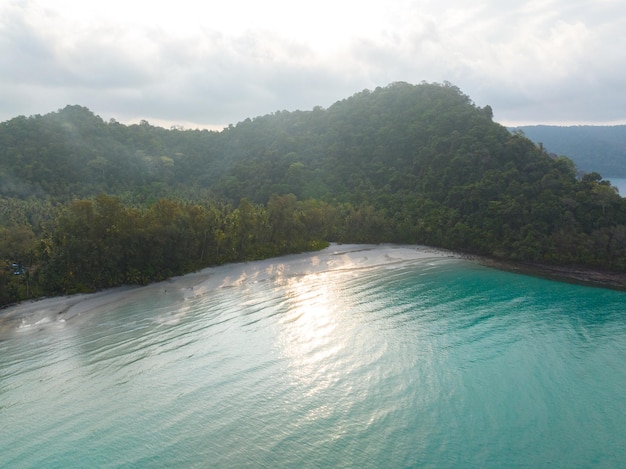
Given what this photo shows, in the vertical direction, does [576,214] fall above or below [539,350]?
above

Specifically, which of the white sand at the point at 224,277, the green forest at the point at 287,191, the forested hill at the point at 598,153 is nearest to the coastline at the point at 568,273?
the green forest at the point at 287,191

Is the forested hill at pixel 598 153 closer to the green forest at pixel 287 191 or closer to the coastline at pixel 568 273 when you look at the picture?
the green forest at pixel 287 191

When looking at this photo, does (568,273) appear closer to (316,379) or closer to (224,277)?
(316,379)

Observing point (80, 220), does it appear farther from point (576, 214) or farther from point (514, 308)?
point (576, 214)

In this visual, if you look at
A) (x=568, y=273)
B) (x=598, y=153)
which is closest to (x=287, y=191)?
(x=568, y=273)

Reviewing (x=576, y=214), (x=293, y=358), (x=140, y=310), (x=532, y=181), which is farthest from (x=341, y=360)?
(x=532, y=181)
